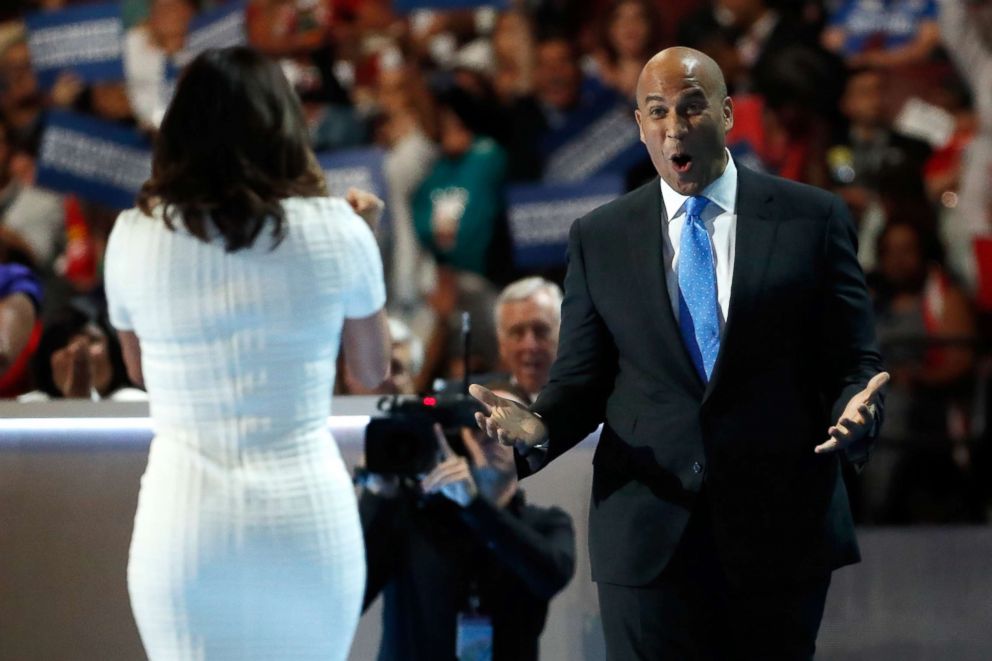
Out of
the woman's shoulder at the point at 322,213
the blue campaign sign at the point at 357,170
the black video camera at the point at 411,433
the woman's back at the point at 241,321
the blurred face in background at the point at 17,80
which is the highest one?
the blurred face in background at the point at 17,80

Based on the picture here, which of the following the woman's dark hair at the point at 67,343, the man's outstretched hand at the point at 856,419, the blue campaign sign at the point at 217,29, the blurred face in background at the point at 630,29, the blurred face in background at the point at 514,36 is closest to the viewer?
the man's outstretched hand at the point at 856,419

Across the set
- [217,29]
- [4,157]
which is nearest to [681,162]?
[217,29]

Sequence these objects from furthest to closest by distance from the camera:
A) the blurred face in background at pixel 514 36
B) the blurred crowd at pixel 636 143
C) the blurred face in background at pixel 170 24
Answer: the blurred face in background at pixel 170 24, the blurred face in background at pixel 514 36, the blurred crowd at pixel 636 143

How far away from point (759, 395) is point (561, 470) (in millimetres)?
1066

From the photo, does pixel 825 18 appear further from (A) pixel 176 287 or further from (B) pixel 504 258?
(A) pixel 176 287

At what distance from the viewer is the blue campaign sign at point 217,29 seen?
6.58 metres

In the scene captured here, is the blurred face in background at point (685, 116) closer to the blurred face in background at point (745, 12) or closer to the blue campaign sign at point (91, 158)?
the blurred face in background at point (745, 12)

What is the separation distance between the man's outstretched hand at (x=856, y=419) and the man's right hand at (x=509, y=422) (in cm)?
43

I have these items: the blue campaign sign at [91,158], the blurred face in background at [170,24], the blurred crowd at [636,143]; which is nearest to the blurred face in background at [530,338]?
the blurred crowd at [636,143]

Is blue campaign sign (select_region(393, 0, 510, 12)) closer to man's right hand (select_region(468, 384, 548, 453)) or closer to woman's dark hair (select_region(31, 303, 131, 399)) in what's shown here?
woman's dark hair (select_region(31, 303, 131, 399))

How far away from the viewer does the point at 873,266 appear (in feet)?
18.5

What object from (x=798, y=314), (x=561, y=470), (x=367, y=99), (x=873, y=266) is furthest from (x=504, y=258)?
(x=798, y=314)

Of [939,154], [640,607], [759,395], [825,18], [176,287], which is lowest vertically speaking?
[640,607]

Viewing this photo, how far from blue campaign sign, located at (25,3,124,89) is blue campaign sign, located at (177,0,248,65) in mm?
319
